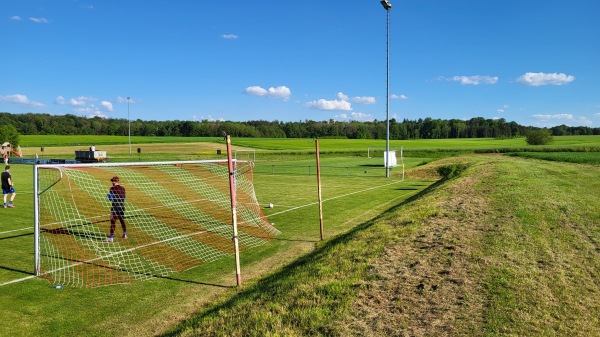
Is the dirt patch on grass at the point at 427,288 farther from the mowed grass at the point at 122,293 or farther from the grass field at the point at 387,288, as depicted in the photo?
the mowed grass at the point at 122,293

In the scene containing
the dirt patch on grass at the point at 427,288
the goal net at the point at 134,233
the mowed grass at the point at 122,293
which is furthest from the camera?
the goal net at the point at 134,233

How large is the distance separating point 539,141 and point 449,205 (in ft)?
310

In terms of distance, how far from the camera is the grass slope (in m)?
4.98

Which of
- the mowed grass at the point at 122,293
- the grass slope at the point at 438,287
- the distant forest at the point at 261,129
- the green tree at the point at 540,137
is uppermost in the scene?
the distant forest at the point at 261,129

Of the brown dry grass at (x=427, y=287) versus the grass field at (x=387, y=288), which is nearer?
the brown dry grass at (x=427, y=287)

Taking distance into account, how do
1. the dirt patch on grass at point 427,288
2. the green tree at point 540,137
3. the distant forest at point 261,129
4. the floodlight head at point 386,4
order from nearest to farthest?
the dirt patch on grass at point 427,288, the floodlight head at point 386,4, the green tree at point 540,137, the distant forest at point 261,129

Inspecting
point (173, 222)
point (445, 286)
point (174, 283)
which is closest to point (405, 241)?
point (445, 286)

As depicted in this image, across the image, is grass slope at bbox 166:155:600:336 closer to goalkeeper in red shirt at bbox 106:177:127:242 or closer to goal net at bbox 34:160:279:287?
goal net at bbox 34:160:279:287

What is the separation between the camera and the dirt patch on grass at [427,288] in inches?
193

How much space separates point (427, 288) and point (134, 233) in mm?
10070

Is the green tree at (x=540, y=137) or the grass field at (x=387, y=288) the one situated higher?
the green tree at (x=540, y=137)

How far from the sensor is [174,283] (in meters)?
8.55

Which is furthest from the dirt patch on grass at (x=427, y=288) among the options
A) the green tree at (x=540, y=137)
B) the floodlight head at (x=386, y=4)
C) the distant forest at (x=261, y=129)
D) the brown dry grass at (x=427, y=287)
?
the distant forest at (x=261, y=129)

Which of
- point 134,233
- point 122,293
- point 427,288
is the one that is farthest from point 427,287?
point 134,233
